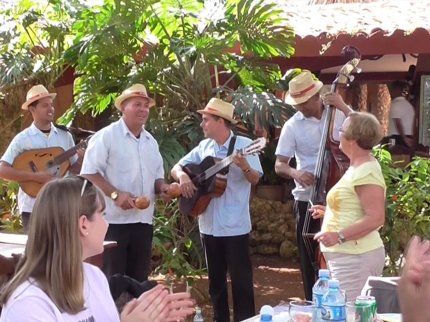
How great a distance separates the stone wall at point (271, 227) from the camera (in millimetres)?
8625

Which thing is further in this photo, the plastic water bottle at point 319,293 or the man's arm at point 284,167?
the man's arm at point 284,167

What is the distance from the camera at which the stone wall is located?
8.62 metres

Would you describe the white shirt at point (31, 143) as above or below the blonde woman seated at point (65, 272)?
above

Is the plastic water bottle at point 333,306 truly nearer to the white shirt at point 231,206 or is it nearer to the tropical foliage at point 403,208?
the white shirt at point 231,206

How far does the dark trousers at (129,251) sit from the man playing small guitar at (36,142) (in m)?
1.00

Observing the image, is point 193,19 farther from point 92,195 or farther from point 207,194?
point 92,195

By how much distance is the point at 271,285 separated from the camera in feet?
23.7

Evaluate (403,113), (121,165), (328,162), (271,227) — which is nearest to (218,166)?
(121,165)

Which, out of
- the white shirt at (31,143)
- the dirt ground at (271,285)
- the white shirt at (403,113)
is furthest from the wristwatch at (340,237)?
the white shirt at (403,113)

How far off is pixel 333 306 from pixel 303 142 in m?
2.66

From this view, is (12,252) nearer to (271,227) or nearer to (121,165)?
(121,165)

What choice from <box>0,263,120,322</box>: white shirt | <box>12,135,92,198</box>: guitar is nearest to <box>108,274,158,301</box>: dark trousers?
<box>0,263,120,322</box>: white shirt

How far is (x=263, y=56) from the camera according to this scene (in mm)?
6844

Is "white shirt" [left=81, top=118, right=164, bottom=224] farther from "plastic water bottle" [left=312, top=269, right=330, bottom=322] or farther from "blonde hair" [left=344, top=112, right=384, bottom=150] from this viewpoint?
"plastic water bottle" [left=312, top=269, right=330, bottom=322]
